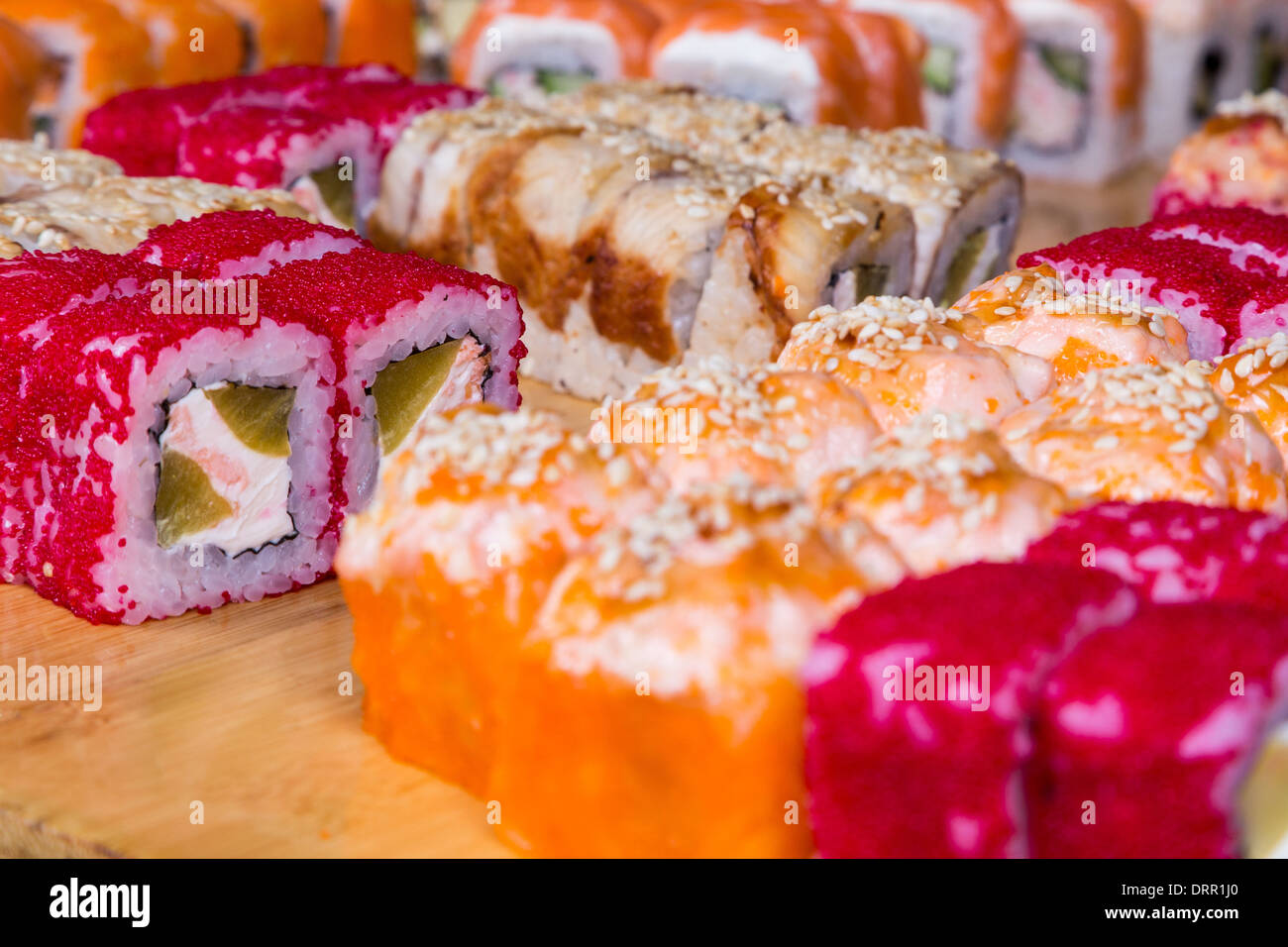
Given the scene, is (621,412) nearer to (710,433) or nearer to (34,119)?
(710,433)

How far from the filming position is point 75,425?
307 centimetres

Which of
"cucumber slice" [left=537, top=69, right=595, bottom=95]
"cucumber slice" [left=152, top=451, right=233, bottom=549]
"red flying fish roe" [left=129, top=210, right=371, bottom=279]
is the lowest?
"cucumber slice" [left=152, top=451, right=233, bottom=549]

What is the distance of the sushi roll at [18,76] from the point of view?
5297 mm

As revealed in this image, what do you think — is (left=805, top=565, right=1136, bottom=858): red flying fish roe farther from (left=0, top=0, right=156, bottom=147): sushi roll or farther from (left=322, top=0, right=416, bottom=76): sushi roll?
(left=322, top=0, right=416, bottom=76): sushi roll

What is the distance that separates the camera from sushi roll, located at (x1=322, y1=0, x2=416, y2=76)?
6.58 meters

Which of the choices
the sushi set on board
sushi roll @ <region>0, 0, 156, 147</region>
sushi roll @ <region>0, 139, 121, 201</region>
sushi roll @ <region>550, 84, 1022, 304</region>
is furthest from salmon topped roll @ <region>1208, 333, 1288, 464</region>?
sushi roll @ <region>0, 0, 156, 147</region>

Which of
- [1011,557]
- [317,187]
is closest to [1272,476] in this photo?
[1011,557]

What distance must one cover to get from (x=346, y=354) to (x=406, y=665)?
91cm

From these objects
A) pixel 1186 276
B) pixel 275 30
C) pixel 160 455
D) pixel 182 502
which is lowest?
pixel 182 502

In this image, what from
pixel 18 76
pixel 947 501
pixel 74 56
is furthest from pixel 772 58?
pixel 947 501

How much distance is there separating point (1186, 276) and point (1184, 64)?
12.4 feet

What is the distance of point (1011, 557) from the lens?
7.71 ft

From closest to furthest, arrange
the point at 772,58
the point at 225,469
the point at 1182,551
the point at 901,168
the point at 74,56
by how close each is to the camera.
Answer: the point at 1182,551, the point at 225,469, the point at 901,168, the point at 74,56, the point at 772,58

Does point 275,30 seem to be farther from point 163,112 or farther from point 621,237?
point 621,237
